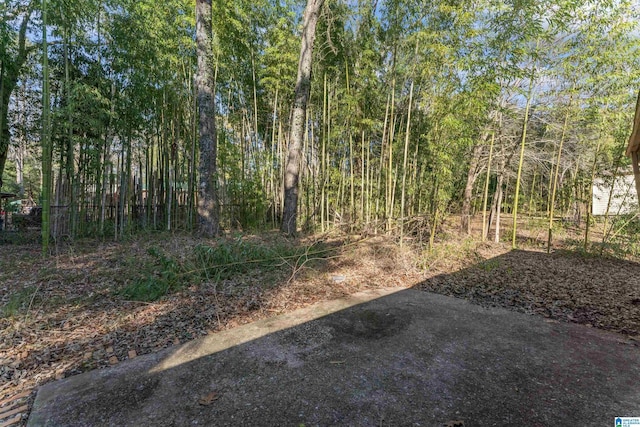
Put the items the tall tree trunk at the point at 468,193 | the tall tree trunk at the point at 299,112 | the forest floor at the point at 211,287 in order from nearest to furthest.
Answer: the forest floor at the point at 211,287 → the tall tree trunk at the point at 299,112 → the tall tree trunk at the point at 468,193

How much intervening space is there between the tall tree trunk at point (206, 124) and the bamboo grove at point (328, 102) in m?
0.62

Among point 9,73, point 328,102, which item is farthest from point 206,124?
point 9,73

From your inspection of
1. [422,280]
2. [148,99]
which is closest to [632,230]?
[422,280]

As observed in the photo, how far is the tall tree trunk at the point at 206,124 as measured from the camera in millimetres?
4500

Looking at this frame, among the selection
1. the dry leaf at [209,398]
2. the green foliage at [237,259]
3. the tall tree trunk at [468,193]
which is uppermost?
the tall tree trunk at [468,193]

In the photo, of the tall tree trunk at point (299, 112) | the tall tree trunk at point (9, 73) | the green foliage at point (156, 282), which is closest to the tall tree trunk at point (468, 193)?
the tall tree trunk at point (299, 112)

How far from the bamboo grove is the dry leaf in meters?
3.42

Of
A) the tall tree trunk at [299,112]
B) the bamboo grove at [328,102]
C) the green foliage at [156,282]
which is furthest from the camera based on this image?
the tall tree trunk at [299,112]

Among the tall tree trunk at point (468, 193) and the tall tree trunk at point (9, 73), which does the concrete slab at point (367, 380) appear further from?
the tall tree trunk at point (9, 73)

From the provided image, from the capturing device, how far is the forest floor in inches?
71.4

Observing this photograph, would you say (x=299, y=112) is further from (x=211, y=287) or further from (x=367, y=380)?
(x=367, y=380)

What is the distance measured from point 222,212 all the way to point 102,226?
219 cm

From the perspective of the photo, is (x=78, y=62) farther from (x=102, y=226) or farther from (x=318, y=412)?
(x=318, y=412)

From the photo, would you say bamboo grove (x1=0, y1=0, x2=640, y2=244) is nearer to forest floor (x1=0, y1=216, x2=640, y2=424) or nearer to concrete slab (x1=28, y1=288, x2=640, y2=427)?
forest floor (x1=0, y1=216, x2=640, y2=424)
